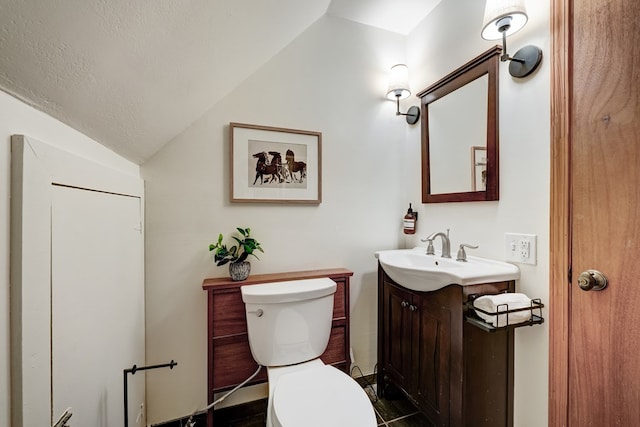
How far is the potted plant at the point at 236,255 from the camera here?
1374 mm

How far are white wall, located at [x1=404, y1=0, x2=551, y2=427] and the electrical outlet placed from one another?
0.02 m

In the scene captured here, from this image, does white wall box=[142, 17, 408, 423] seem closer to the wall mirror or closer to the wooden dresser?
the wooden dresser

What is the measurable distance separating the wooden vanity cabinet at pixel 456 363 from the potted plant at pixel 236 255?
34.4 inches

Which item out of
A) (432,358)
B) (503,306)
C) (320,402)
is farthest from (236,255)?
(503,306)

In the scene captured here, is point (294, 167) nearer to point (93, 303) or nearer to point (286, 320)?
point (286, 320)

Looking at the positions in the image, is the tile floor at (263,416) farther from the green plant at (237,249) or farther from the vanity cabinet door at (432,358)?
the green plant at (237,249)

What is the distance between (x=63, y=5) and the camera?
0.44 meters

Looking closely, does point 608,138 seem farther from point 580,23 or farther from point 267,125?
point 267,125

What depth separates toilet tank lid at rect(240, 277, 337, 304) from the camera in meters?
1.25

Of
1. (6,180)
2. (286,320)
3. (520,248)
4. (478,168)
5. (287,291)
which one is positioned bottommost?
(286,320)

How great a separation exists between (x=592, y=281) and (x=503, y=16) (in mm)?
1064

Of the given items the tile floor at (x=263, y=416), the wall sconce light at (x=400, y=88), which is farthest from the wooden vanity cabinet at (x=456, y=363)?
the wall sconce light at (x=400, y=88)

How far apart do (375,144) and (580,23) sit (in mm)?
1050

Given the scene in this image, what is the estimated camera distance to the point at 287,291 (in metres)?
1.29
